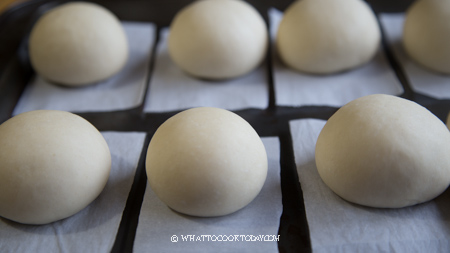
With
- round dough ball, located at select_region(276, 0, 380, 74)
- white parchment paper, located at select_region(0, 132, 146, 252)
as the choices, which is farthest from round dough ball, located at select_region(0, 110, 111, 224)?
round dough ball, located at select_region(276, 0, 380, 74)

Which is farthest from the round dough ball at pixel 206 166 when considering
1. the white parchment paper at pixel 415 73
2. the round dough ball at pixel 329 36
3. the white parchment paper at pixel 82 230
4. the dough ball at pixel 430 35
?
the dough ball at pixel 430 35

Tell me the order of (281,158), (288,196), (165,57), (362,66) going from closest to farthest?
(288,196)
(281,158)
(362,66)
(165,57)

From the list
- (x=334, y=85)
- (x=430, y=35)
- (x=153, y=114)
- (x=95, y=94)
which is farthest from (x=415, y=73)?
(x=95, y=94)

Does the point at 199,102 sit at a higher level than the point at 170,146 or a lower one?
lower

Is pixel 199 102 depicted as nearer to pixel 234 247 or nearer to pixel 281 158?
pixel 281 158

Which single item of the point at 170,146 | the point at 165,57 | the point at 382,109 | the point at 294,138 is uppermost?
the point at 382,109

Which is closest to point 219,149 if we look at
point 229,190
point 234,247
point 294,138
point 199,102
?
point 229,190

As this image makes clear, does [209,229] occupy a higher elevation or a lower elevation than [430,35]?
lower

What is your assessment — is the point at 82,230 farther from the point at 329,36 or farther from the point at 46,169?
the point at 329,36
